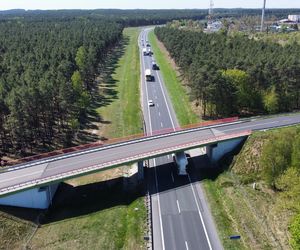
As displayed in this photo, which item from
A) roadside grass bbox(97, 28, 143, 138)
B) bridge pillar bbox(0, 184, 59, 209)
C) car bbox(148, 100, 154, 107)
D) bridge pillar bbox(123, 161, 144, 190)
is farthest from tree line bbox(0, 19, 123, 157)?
bridge pillar bbox(123, 161, 144, 190)

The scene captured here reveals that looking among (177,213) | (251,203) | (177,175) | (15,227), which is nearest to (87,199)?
(15,227)

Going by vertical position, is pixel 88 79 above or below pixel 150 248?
above

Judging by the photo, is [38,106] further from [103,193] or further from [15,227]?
[15,227]

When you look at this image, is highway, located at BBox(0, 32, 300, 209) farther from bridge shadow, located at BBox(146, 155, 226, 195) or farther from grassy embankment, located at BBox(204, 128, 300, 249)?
grassy embankment, located at BBox(204, 128, 300, 249)

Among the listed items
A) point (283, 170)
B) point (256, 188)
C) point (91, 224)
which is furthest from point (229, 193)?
point (91, 224)

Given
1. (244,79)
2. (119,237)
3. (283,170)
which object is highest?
(244,79)

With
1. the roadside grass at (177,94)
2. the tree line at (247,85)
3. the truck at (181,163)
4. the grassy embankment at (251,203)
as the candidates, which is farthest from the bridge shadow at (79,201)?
the tree line at (247,85)

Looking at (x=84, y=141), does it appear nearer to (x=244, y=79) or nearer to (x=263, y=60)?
(x=244, y=79)
